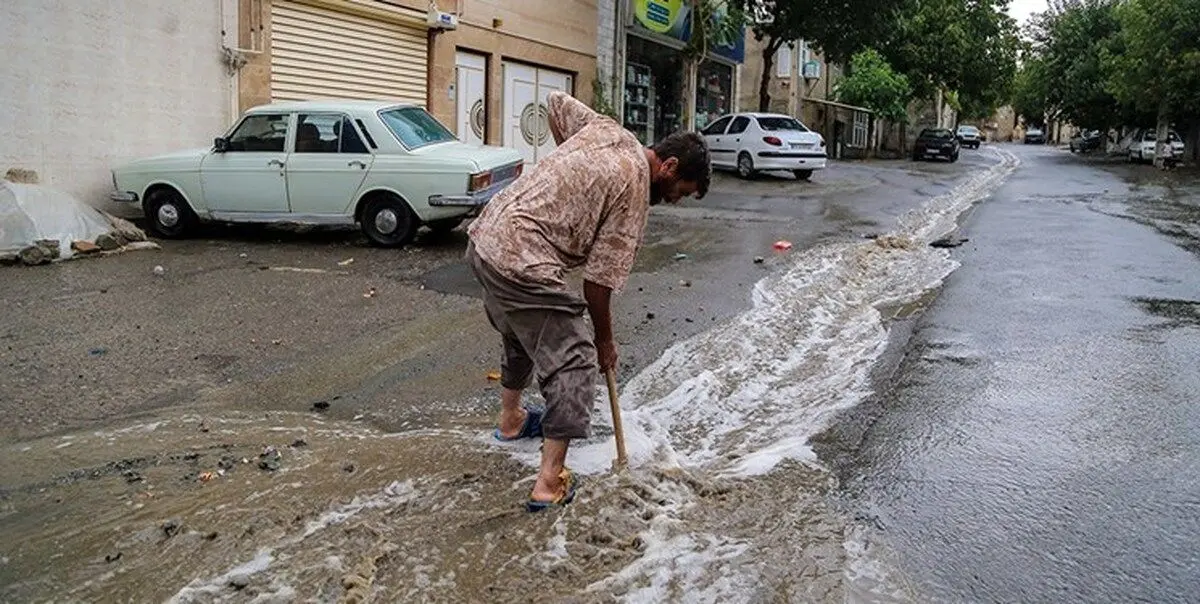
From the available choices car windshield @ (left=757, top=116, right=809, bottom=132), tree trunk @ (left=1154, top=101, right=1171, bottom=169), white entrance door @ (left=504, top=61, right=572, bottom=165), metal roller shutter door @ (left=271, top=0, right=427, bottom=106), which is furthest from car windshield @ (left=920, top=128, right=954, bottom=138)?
metal roller shutter door @ (left=271, top=0, right=427, bottom=106)

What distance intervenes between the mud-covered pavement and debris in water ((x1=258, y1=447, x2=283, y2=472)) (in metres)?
0.01

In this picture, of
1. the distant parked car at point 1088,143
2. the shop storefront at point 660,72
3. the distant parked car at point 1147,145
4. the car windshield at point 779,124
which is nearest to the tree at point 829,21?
the shop storefront at point 660,72

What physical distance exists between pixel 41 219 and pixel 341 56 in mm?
6470

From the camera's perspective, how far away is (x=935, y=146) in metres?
38.6

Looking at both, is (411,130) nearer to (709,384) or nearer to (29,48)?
(29,48)

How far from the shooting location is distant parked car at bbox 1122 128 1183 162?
40.1 m

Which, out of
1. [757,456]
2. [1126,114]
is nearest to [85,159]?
[757,456]

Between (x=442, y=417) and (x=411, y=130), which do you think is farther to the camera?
(x=411, y=130)

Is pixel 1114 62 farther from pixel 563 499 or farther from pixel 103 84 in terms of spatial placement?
pixel 563 499

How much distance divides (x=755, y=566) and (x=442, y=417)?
6.91ft

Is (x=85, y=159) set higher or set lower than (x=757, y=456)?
higher

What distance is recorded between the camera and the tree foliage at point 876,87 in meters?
37.4

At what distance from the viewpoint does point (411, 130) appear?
35.1 ft

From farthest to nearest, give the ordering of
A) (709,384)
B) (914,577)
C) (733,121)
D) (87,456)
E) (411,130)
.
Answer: (733,121)
(411,130)
(709,384)
(87,456)
(914,577)
